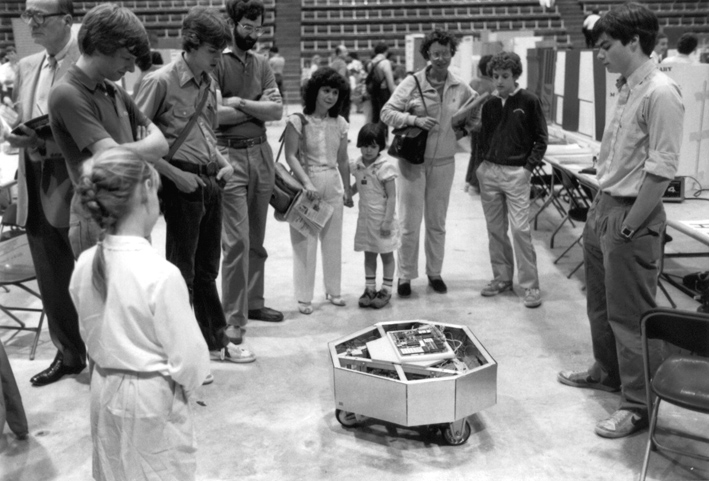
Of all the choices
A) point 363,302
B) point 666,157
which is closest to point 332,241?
point 363,302

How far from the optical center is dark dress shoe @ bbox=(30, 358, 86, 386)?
→ 3691mm

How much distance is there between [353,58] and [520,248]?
1159cm

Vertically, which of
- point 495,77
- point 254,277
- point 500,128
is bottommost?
point 254,277

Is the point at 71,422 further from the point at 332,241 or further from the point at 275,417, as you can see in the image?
the point at 332,241

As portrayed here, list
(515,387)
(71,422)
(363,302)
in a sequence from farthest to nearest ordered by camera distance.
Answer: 1. (363,302)
2. (515,387)
3. (71,422)

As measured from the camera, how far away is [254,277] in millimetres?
4395

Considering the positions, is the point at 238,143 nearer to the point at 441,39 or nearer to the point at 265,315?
the point at 265,315

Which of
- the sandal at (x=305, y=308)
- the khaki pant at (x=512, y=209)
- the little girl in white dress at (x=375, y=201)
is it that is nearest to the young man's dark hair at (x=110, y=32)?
the little girl in white dress at (x=375, y=201)

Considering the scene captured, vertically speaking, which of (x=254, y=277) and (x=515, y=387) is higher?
(x=254, y=277)

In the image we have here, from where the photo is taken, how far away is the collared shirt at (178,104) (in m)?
3.32

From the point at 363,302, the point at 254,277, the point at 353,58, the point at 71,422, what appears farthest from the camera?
the point at 353,58

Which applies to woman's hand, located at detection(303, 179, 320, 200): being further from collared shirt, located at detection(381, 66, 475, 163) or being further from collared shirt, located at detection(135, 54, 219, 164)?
collared shirt, located at detection(135, 54, 219, 164)

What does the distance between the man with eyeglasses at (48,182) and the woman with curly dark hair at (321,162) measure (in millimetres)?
1339

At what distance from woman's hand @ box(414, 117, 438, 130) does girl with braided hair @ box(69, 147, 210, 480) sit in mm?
2808
